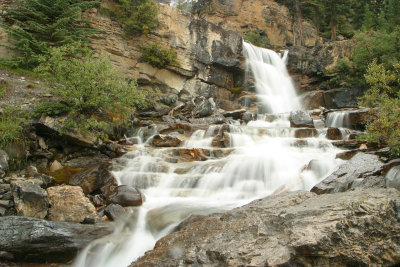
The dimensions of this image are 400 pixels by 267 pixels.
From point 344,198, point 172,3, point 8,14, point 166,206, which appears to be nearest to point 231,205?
point 166,206

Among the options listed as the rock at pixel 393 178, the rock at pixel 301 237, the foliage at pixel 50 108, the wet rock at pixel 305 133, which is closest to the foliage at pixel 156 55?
the foliage at pixel 50 108

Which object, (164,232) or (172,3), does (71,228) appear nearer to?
(164,232)

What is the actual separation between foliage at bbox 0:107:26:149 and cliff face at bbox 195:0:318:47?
99.0 ft

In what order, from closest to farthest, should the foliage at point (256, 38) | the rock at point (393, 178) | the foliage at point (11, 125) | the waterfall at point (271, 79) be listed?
the rock at point (393, 178) < the foliage at point (11, 125) < the waterfall at point (271, 79) < the foliage at point (256, 38)

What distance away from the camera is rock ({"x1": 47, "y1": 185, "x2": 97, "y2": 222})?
24.4ft

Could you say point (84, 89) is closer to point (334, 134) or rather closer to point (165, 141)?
point (165, 141)

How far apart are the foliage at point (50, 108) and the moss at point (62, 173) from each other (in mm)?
2505

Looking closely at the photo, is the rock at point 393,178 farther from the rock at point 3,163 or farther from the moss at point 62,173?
the rock at point 3,163

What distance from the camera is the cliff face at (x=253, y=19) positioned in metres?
36.5

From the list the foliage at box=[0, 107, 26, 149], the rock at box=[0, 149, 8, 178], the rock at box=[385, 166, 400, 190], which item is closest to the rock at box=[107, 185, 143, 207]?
the rock at box=[0, 149, 8, 178]

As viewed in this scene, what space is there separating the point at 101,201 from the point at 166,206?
6.67 feet

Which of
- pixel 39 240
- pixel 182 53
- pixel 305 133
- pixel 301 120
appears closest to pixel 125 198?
pixel 39 240

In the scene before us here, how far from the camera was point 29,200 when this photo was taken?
7.21 m

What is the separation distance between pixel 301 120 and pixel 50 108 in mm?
13192
